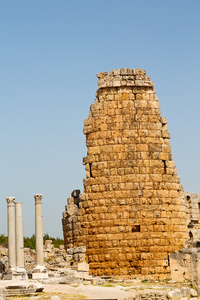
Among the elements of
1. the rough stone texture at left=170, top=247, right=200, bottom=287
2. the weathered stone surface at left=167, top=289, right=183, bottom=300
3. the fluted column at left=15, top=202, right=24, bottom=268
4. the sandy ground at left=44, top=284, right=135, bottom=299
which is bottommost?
the weathered stone surface at left=167, top=289, right=183, bottom=300

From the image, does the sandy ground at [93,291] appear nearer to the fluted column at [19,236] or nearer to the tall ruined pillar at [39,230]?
the tall ruined pillar at [39,230]

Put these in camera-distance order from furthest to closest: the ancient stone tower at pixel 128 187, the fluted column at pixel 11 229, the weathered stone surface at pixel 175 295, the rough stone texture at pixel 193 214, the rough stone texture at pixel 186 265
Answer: the rough stone texture at pixel 193 214 < the ancient stone tower at pixel 128 187 < the rough stone texture at pixel 186 265 < the fluted column at pixel 11 229 < the weathered stone surface at pixel 175 295

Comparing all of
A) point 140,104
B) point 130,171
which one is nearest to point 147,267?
point 130,171

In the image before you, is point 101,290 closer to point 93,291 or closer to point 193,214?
point 93,291

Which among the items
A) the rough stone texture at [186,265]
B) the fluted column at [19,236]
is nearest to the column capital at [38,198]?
the fluted column at [19,236]

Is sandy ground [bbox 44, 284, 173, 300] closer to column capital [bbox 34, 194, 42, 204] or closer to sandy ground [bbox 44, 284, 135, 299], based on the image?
sandy ground [bbox 44, 284, 135, 299]

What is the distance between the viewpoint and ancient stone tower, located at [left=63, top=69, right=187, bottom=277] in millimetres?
29828

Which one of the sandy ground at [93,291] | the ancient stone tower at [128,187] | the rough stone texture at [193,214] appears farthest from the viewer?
the rough stone texture at [193,214]

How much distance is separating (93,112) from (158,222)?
468 cm

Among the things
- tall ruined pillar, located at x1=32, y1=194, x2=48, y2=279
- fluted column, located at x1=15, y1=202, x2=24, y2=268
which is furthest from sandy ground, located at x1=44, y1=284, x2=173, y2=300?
fluted column, located at x1=15, y1=202, x2=24, y2=268

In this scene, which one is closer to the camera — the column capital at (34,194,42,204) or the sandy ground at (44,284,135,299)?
the sandy ground at (44,284,135,299)

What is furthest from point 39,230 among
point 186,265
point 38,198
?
point 186,265

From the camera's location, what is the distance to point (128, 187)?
98.6ft

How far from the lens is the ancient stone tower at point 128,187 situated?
97.9ft
